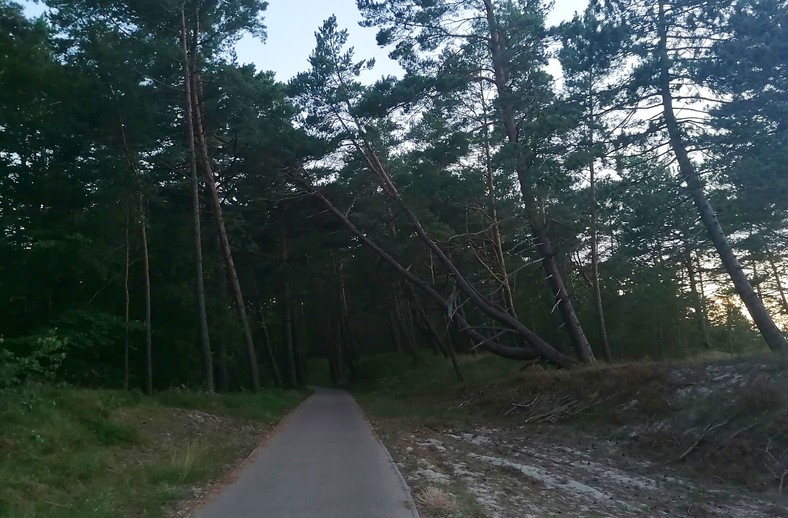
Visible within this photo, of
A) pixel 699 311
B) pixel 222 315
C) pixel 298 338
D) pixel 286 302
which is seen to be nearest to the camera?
pixel 222 315

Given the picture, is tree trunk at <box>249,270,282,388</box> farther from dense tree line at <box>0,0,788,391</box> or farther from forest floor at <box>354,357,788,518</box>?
forest floor at <box>354,357,788,518</box>

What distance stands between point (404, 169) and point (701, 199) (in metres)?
12.9

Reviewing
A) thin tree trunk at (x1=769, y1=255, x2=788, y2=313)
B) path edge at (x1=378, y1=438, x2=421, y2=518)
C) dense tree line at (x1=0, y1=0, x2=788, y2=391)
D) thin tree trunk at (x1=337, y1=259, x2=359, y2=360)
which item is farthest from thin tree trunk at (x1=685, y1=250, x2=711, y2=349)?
thin tree trunk at (x1=337, y1=259, x2=359, y2=360)

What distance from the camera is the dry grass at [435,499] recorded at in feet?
27.3

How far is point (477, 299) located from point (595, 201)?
630 cm

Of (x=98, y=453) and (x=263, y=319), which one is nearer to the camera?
(x=98, y=453)

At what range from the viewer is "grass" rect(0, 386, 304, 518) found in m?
8.09

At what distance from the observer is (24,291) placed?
2252 cm

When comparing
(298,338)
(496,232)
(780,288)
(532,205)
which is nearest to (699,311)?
(780,288)

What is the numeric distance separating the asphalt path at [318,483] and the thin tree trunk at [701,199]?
9.79 metres

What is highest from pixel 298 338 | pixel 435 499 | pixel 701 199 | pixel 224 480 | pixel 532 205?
pixel 532 205

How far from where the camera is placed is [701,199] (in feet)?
56.0

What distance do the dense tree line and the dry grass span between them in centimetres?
996

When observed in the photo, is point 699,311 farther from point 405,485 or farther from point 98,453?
point 98,453
